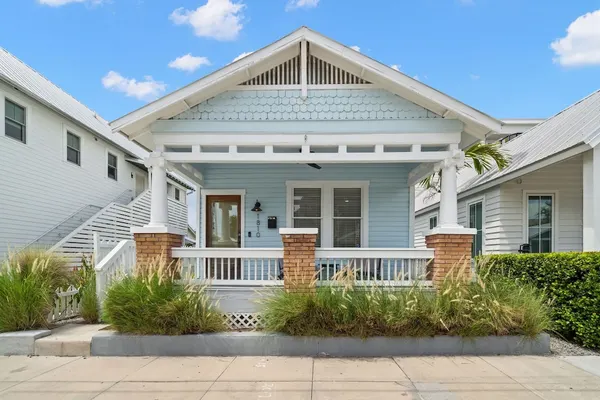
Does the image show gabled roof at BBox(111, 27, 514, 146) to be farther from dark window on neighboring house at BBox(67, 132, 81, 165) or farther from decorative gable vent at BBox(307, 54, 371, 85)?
dark window on neighboring house at BBox(67, 132, 81, 165)

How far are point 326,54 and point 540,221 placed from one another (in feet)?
22.3

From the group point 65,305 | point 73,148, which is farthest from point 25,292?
point 73,148

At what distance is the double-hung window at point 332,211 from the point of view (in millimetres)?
9391

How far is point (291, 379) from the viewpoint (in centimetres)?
477

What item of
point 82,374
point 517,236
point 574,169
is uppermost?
point 574,169

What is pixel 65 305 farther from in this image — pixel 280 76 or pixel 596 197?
pixel 596 197

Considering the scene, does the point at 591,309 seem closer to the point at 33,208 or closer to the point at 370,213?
the point at 370,213

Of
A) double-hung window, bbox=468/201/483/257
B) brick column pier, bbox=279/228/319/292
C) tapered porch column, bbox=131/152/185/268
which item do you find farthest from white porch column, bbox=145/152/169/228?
double-hung window, bbox=468/201/483/257

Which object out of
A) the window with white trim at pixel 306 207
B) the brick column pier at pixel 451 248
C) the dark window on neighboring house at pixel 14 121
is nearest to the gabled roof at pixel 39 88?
the dark window on neighboring house at pixel 14 121

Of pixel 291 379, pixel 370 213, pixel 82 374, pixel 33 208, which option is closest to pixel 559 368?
pixel 291 379

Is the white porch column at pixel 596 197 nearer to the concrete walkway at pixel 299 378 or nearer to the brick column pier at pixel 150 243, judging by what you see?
the concrete walkway at pixel 299 378

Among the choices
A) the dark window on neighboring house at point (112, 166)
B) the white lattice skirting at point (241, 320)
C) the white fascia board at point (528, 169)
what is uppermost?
the dark window on neighboring house at point (112, 166)

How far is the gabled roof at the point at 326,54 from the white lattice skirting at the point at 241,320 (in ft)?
12.5

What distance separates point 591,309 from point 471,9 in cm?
994
